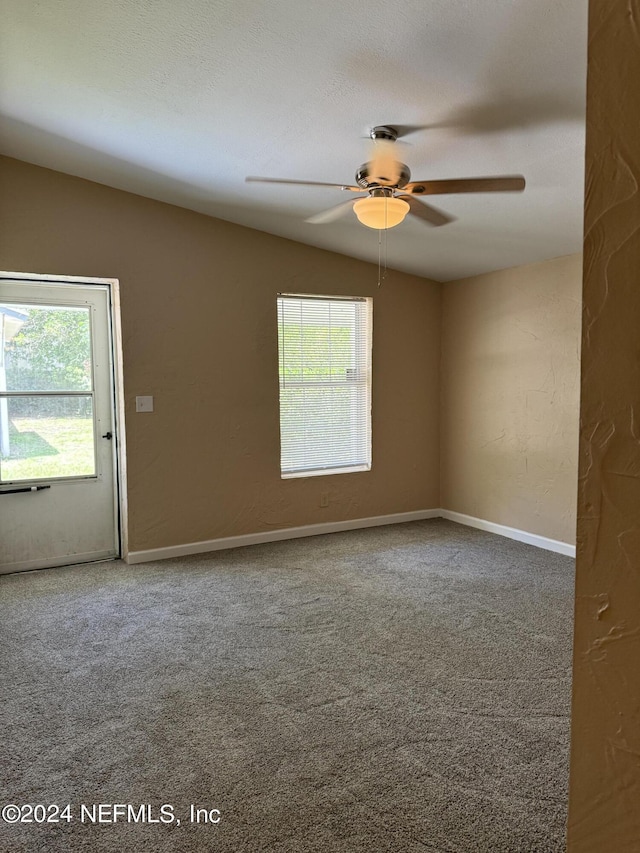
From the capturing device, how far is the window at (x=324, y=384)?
4.65m

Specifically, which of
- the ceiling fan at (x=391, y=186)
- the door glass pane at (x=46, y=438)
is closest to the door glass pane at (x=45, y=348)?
the door glass pane at (x=46, y=438)

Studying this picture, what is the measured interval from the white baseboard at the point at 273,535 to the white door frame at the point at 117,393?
8.7 inches

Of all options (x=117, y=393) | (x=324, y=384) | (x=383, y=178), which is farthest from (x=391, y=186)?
(x=117, y=393)

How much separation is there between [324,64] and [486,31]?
2.04 ft

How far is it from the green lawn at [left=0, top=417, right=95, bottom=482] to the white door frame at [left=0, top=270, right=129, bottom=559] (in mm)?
193

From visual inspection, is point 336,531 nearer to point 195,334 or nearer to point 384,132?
point 195,334

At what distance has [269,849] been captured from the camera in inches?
61.4

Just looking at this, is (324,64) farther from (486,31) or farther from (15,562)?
(15,562)

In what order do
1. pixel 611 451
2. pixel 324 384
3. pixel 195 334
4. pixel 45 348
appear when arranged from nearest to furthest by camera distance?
pixel 611 451, pixel 45 348, pixel 195 334, pixel 324 384

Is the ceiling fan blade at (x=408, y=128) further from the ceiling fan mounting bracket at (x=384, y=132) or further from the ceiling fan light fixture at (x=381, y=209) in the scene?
the ceiling fan light fixture at (x=381, y=209)

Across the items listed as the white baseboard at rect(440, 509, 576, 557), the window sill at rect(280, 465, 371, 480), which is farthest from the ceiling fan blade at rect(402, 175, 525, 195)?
the white baseboard at rect(440, 509, 576, 557)

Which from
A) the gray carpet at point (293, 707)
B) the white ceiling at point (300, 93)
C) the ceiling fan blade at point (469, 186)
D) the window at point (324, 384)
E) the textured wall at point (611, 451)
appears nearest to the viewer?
the textured wall at point (611, 451)

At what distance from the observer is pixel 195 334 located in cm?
421

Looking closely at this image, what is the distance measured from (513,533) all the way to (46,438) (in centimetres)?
371
